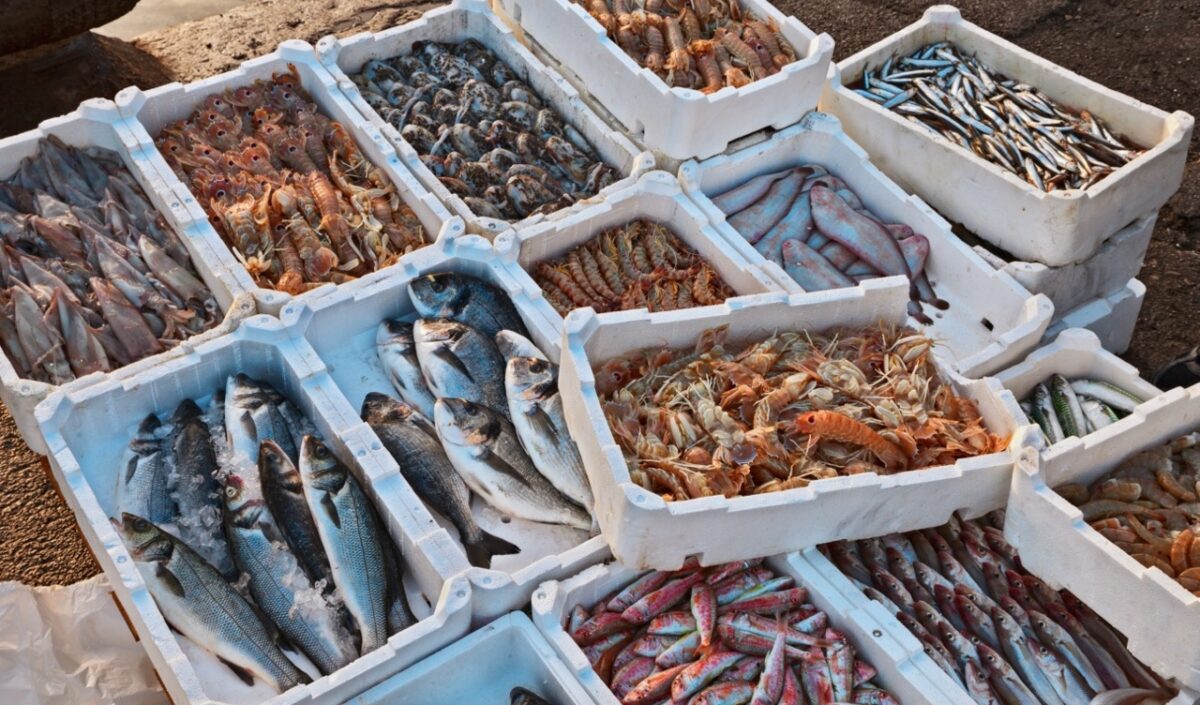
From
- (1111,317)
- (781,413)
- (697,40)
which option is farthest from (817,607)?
(697,40)

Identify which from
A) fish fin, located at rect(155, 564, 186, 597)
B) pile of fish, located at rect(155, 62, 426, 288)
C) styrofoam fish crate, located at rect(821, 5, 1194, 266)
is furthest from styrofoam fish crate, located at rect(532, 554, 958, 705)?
styrofoam fish crate, located at rect(821, 5, 1194, 266)

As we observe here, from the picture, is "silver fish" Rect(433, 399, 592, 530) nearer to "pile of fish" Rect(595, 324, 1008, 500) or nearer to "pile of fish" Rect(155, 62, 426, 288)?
"pile of fish" Rect(595, 324, 1008, 500)

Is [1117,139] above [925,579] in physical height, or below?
above

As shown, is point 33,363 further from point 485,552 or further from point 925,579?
point 925,579

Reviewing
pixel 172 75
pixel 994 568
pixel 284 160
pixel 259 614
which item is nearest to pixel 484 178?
pixel 284 160

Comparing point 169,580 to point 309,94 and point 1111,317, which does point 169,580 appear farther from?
point 1111,317

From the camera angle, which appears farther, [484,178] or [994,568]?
[484,178]
